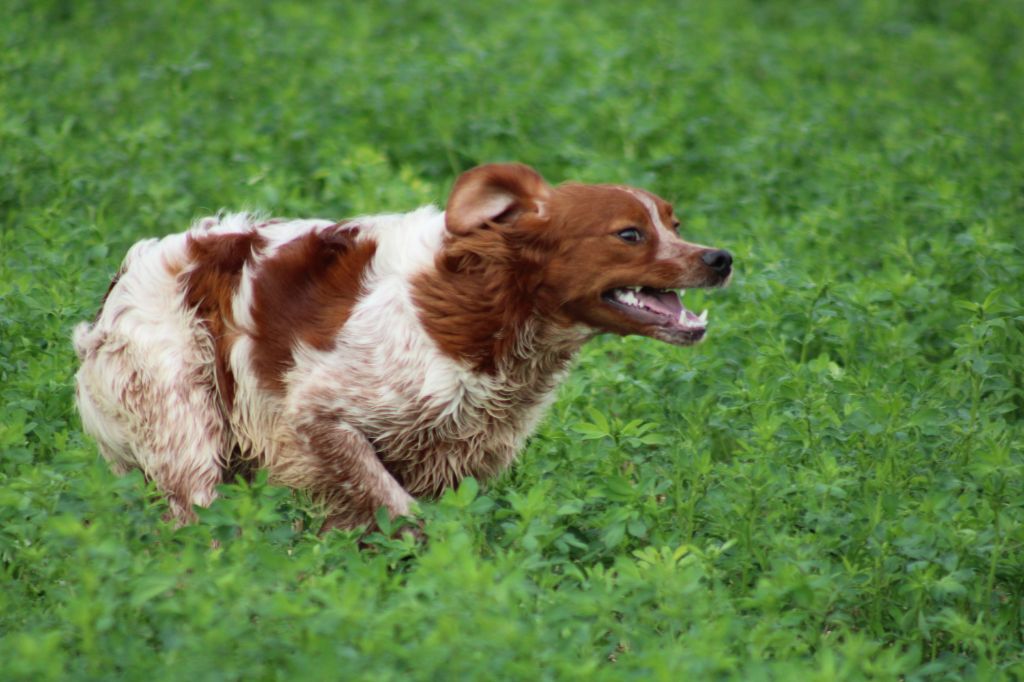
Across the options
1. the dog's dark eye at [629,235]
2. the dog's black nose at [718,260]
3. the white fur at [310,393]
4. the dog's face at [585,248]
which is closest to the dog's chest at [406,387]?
the white fur at [310,393]

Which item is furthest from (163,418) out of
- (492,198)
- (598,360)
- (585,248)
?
(598,360)

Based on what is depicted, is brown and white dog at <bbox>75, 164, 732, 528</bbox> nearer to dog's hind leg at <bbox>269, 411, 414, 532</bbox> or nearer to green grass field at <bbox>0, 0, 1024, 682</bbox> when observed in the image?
dog's hind leg at <bbox>269, 411, 414, 532</bbox>

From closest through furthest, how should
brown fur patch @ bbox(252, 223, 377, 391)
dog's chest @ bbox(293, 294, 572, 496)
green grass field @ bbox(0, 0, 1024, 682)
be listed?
green grass field @ bbox(0, 0, 1024, 682), dog's chest @ bbox(293, 294, 572, 496), brown fur patch @ bbox(252, 223, 377, 391)

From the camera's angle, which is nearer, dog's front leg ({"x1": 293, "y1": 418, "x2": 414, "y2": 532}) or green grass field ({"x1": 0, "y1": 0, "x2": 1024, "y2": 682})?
green grass field ({"x1": 0, "y1": 0, "x2": 1024, "y2": 682})

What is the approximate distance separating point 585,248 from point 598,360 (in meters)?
1.53

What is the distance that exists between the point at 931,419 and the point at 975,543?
32.1 inches

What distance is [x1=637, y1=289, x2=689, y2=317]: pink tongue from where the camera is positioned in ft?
17.2

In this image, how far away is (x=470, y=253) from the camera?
203 inches

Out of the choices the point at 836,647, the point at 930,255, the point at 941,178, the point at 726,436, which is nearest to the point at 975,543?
the point at 836,647

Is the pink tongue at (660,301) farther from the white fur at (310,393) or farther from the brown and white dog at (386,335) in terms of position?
the white fur at (310,393)

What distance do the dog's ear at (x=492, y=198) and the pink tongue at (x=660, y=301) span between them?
471 millimetres

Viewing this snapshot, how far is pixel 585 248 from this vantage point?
16.8 ft

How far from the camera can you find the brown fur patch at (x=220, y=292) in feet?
17.4

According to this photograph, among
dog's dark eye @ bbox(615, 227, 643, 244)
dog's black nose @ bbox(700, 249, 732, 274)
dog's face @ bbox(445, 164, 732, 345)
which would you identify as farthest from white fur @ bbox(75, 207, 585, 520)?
dog's black nose @ bbox(700, 249, 732, 274)
